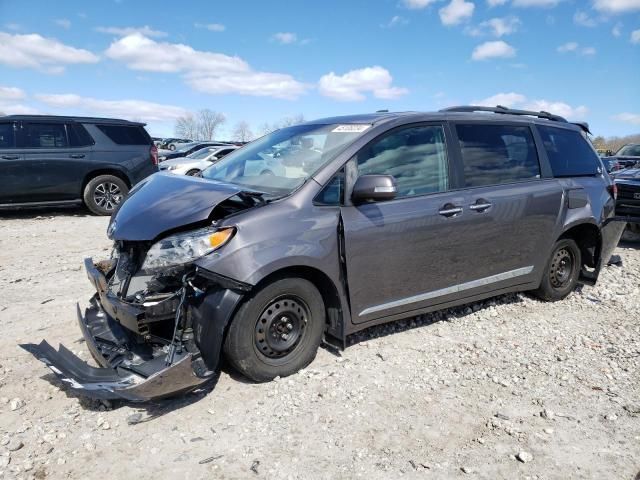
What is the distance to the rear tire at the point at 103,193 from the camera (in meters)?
9.84

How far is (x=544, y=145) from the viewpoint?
493 cm

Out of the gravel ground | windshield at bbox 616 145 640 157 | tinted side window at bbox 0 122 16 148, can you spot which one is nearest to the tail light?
tinted side window at bbox 0 122 16 148

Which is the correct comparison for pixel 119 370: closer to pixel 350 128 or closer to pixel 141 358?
pixel 141 358

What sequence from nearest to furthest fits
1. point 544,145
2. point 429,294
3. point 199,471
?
Answer: point 199,471 → point 429,294 → point 544,145

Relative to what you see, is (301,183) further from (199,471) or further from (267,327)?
(199,471)

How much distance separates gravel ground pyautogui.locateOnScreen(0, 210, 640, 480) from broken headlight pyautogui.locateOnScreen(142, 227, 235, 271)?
91 centimetres

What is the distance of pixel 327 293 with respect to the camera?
11.7ft

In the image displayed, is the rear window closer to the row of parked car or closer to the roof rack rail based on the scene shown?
the row of parked car

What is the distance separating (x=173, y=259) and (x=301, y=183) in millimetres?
1032

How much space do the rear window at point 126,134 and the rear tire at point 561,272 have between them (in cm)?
843

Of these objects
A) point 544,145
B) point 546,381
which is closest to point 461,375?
point 546,381

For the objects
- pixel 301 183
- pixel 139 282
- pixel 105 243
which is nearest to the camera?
pixel 139 282

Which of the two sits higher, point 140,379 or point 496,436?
point 140,379

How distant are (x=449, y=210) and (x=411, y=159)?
0.51 meters
